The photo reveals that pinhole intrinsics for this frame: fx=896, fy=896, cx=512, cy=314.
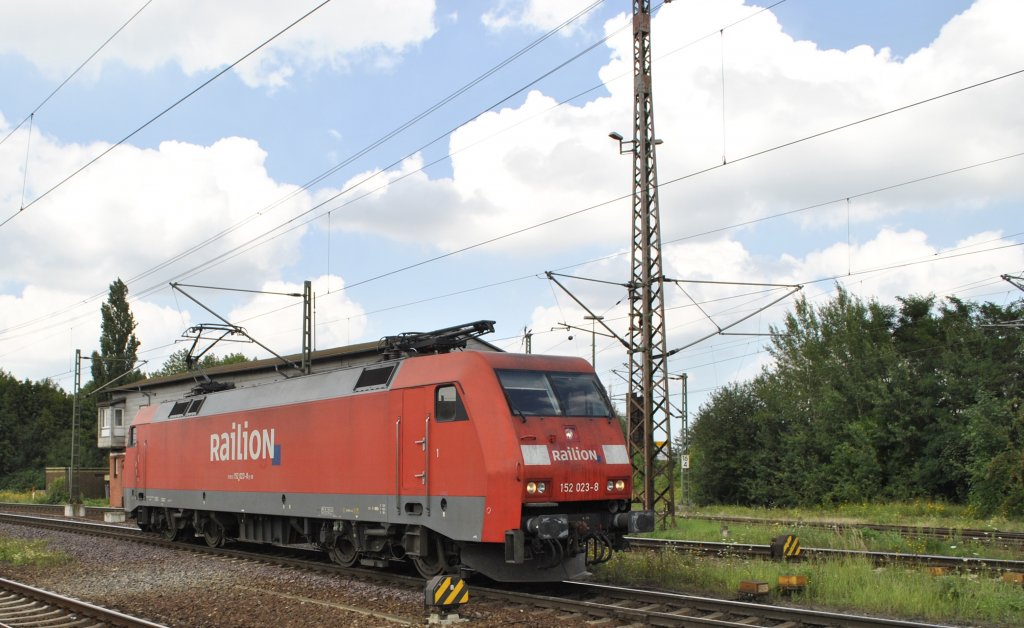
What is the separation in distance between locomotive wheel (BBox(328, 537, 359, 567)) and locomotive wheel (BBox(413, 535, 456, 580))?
1.97 m

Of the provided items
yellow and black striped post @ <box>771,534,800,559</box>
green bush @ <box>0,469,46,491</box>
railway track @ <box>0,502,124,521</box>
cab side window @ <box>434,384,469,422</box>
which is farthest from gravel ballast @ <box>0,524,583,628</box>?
green bush @ <box>0,469,46,491</box>

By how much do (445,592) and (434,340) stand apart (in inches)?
197

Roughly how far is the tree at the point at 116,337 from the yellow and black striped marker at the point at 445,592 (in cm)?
6963

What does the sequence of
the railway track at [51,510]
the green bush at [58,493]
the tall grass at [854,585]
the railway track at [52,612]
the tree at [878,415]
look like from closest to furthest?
the tall grass at [854,585], the railway track at [52,612], the tree at [878,415], the railway track at [51,510], the green bush at [58,493]

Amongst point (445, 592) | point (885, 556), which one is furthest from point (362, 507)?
point (885, 556)

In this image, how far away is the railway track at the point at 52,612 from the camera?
1108cm

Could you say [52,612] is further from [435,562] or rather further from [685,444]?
[685,444]

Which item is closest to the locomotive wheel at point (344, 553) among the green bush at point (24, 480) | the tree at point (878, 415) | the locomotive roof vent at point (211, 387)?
the locomotive roof vent at point (211, 387)

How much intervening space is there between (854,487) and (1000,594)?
2733cm

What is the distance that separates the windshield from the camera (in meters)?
12.6

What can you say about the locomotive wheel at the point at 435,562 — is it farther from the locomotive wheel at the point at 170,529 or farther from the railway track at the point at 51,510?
the railway track at the point at 51,510

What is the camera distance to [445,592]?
1059 centimetres

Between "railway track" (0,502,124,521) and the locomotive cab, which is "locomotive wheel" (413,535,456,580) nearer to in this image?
the locomotive cab

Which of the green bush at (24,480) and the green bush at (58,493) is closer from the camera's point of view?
the green bush at (58,493)
